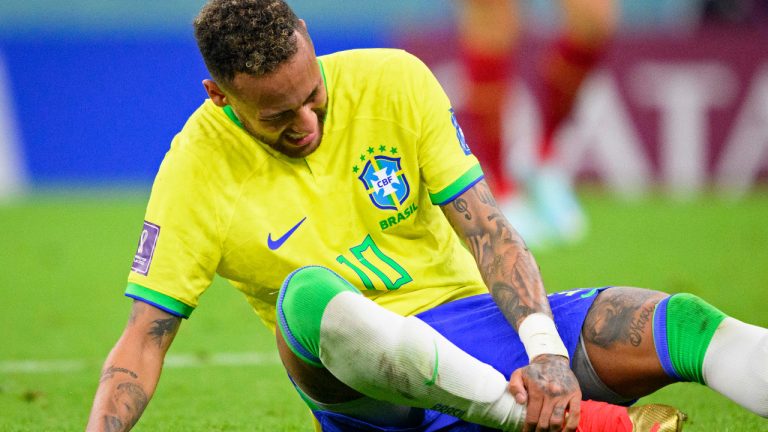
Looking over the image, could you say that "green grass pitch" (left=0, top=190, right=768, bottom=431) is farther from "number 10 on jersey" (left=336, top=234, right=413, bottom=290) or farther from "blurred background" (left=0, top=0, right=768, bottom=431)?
"number 10 on jersey" (left=336, top=234, right=413, bottom=290)

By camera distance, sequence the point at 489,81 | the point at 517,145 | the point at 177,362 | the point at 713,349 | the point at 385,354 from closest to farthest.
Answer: the point at 385,354 < the point at 713,349 < the point at 177,362 < the point at 489,81 < the point at 517,145

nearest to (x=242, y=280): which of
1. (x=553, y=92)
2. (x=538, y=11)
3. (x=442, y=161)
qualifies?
(x=442, y=161)

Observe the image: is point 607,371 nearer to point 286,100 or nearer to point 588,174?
point 286,100

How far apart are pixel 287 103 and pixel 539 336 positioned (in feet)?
2.40

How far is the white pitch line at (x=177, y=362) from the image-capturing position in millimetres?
4039

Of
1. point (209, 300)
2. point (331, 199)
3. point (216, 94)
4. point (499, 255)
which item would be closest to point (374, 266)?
point (331, 199)

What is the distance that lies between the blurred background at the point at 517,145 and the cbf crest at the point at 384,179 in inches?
85.8

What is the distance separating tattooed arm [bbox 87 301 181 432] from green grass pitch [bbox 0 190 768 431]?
58 cm

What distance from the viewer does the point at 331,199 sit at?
8.78 feet

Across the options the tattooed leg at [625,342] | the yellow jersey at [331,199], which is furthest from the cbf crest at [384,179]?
the tattooed leg at [625,342]

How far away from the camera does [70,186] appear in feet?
37.0

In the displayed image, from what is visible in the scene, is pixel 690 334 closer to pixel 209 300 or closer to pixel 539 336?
pixel 539 336

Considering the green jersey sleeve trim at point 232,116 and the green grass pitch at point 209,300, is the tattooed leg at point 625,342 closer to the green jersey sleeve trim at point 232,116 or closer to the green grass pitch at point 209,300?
the green grass pitch at point 209,300

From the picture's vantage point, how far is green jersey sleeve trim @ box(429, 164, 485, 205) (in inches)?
106
